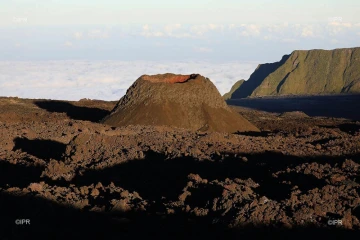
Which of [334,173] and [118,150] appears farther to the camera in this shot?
[118,150]

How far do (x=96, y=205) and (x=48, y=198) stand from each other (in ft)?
3.20

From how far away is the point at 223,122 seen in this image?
30.2 meters

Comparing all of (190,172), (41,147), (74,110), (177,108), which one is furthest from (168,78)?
(190,172)

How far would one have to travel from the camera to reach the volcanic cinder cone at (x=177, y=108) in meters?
29.5

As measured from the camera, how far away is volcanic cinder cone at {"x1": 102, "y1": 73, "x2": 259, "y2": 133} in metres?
29.5

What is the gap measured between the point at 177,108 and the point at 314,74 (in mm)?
94617

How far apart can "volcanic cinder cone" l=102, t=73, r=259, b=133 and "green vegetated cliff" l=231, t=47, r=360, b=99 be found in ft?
280

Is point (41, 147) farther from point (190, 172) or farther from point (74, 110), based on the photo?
point (74, 110)

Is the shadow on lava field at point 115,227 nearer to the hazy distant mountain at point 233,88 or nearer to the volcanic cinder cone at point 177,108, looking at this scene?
the volcanic cinder cone at point 177,108

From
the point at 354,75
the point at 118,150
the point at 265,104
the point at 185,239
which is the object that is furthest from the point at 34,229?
the point at 354,75

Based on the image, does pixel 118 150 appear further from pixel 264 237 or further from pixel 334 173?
pixel 264 237

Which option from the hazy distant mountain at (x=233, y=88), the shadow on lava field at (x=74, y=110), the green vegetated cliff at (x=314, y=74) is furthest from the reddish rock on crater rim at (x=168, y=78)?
the hazy distant mountain at (x=233, y=88)

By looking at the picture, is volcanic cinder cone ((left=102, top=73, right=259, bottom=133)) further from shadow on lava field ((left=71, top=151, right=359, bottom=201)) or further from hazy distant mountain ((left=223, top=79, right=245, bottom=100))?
hazy distant mountain ((left=223, top=79, right=245, bottom=100))

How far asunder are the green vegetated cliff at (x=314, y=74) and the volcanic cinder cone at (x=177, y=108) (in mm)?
85487
